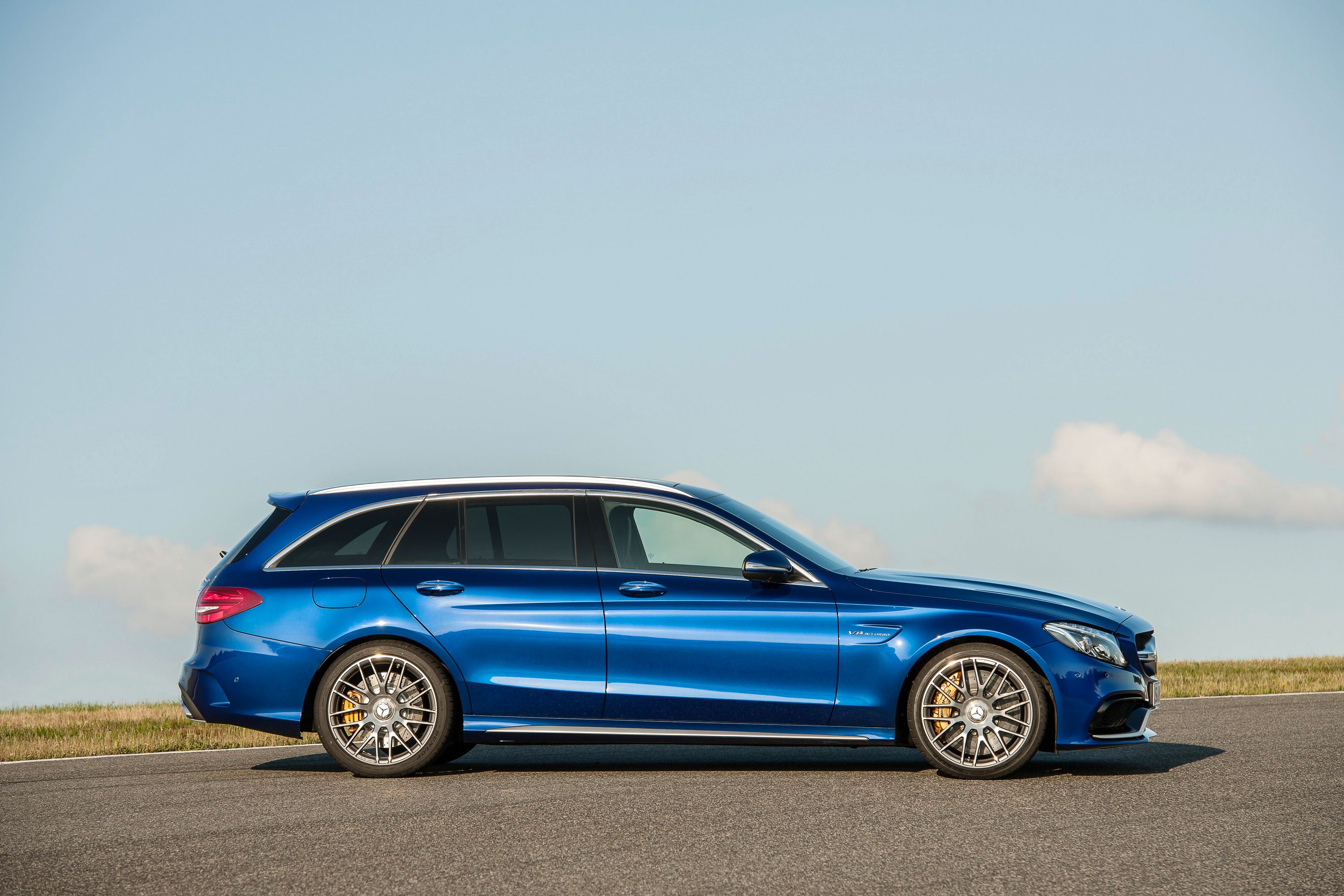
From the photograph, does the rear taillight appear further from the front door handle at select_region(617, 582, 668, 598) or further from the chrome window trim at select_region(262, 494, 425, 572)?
the front door handle at select_region(617, 582, 668, 598)

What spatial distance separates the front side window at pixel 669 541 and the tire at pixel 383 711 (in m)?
1.43

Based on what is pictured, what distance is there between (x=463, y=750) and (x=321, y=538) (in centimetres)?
171

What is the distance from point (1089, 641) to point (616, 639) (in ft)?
9.58

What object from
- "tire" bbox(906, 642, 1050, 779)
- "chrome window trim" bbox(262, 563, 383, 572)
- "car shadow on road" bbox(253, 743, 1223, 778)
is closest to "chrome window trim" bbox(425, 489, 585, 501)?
"chrome window trim" bbox(262, 563, 383, 572)

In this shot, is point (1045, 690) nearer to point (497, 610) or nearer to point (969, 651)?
point (969, 651)

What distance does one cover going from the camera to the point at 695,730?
7996 millimetres

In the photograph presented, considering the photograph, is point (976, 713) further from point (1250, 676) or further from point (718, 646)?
point (1250, 676)

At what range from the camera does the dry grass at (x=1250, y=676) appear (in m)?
14.6

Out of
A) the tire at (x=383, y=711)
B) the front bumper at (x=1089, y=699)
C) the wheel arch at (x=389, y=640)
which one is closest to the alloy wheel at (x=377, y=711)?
the tire at (x=383, y=711)

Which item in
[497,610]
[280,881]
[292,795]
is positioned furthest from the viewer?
[497,610]

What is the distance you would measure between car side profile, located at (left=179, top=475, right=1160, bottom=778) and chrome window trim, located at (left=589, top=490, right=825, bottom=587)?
2 centimetres

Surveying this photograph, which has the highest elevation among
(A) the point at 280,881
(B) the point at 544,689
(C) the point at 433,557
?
(C) the point at 433,557

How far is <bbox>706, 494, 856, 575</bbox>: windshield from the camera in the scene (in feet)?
27.6

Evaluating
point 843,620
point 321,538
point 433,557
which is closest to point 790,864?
point 843,620
